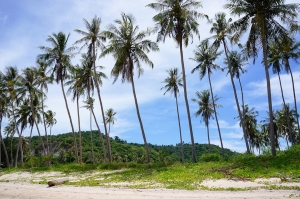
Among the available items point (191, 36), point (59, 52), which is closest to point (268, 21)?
point (191, 36)

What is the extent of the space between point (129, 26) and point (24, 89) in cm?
1858

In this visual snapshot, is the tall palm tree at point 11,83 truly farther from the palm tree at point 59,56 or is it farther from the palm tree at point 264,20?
the palm tree at point 264,20

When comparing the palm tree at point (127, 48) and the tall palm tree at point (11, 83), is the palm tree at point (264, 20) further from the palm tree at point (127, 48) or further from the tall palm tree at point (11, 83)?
the tall palm tree at point (11, 83)

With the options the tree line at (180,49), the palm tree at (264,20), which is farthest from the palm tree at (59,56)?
the palm tree at (264,20)

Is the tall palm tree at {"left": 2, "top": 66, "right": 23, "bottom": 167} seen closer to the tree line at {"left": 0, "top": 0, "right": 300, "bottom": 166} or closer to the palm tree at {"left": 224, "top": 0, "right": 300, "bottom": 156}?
the tree line at {"left": 0, "top": 0, "right": 300, "bottom": 166}

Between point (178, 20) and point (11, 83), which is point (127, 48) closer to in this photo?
point (178, 20)

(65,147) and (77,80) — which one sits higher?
(77,80)

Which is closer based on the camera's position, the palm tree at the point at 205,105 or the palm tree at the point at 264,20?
the palm tree at the point at 264,20

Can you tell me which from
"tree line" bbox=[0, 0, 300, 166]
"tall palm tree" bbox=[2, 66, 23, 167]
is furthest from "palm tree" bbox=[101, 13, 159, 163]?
"tall palm tree" bbox=[2, 66, 23, 167]

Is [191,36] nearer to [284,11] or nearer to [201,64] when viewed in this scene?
[284,11]

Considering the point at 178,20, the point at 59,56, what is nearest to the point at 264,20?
the point at 178,20

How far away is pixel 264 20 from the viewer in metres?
17.8

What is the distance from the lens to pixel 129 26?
22609 mm

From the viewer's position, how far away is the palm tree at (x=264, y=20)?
17438mm
